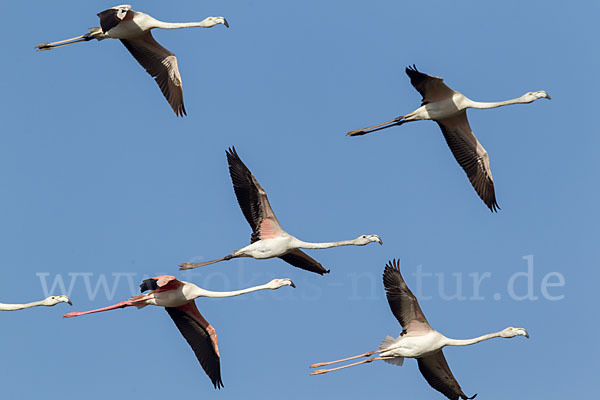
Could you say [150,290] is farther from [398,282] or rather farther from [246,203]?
[398,282]

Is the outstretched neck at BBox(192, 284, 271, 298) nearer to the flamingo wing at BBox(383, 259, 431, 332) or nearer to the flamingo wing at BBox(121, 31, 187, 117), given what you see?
the flamingo wing at BBox(383, 259, 431, 332)

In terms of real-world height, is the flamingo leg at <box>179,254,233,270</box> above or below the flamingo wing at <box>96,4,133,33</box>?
below

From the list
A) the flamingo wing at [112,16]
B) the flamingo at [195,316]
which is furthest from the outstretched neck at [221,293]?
the flamingo wing at [112,16]

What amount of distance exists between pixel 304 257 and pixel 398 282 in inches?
138

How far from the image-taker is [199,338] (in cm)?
2436

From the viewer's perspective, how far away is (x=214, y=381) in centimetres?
2422

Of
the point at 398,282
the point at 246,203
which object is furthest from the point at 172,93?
the point at 398,282

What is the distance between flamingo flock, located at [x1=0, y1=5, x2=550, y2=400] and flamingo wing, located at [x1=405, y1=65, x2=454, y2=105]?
0.02m

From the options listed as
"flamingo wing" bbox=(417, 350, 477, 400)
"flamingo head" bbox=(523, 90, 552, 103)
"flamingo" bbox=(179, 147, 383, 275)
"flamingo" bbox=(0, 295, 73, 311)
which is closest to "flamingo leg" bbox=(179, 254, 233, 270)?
"flamingo" bbox=(179, 147, 383, 275)

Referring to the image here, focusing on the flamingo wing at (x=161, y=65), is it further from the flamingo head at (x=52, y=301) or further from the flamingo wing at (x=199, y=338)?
the flamingo head at (x=52, y=301)

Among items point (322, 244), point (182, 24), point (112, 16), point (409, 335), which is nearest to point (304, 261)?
point (322, 244)

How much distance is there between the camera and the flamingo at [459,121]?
25484 millimetres

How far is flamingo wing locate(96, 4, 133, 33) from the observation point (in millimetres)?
23922

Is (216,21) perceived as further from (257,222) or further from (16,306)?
(16,306)
